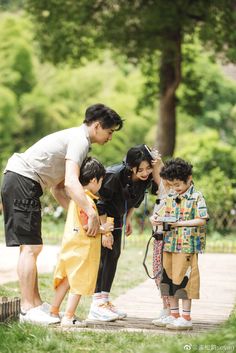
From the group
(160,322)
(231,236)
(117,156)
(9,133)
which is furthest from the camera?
(9,133)

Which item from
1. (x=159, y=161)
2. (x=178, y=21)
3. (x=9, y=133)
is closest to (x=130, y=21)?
(x=178, y=21)

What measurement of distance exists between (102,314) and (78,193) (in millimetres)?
1215

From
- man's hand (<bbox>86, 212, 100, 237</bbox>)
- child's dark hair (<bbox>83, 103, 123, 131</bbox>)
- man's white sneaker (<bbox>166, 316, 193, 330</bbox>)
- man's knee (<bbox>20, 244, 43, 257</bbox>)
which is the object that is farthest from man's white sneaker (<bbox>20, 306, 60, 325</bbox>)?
child's dark hair (<bbox>83, 103, 123, 131</bbox>)

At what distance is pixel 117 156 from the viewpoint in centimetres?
5225

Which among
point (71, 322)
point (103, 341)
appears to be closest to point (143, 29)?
point (71, 322)

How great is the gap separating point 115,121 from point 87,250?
0.97 meters

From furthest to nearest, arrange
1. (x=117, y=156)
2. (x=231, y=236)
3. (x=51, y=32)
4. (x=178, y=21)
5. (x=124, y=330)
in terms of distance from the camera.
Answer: (x=117, y=156)
(x=51, y=32)
(x=178, y=21)
(x=231, y=236)
(x=124, y=330)

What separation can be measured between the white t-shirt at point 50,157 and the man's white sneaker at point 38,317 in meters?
0.92

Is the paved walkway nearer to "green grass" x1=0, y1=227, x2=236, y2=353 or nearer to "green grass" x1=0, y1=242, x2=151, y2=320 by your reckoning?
"green grass" x1=0, y1=242, x2=151, y2=320

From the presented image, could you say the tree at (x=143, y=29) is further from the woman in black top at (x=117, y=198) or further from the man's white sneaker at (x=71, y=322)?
the man's white sneaker at (x=71, y=322)

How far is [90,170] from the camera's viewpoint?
6344 mm

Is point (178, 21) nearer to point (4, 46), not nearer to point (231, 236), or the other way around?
point (231, 236)

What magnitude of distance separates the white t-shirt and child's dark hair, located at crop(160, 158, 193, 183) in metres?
0.59

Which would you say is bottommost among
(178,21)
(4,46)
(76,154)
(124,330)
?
(124,330)
